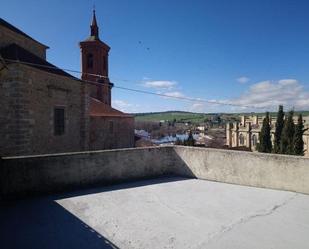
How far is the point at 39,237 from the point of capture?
5773 millimetres

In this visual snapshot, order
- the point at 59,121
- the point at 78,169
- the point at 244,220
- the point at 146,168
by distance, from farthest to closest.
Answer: the point at 59,121 → the point at 146,168 → the point at 78,169 → the point at 244,220

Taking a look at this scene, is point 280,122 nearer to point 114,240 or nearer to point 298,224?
point 298,224

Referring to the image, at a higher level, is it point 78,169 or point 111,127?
point 111,127

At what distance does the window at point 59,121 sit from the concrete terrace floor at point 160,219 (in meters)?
6.53

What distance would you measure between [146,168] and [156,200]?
9.18ft

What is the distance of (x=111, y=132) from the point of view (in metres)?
23.3

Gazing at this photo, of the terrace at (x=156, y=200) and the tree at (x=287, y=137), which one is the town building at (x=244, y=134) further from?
the terrace at (x=156, y=200)

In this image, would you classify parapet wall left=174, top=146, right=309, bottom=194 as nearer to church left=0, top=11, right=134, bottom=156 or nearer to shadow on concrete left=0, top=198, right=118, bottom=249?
shadow on concrete left=0, top=198, right=118, bottom=249

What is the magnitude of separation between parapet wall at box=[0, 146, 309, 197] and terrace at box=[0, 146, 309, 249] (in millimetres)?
31

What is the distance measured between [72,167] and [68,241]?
3842mm

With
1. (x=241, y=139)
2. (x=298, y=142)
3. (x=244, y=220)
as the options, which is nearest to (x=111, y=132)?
(x=244, y=220)

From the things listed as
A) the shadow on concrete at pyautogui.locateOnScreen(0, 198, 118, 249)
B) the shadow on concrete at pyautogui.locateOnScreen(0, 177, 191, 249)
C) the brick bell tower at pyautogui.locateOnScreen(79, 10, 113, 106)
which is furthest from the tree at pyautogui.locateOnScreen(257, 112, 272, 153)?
the shadow on concrete at pyautogui.locateOnScreen(0, 198, 118, 249)

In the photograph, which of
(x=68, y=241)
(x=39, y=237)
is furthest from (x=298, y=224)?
(x=39, y=237)

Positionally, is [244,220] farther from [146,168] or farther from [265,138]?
[265,138]
